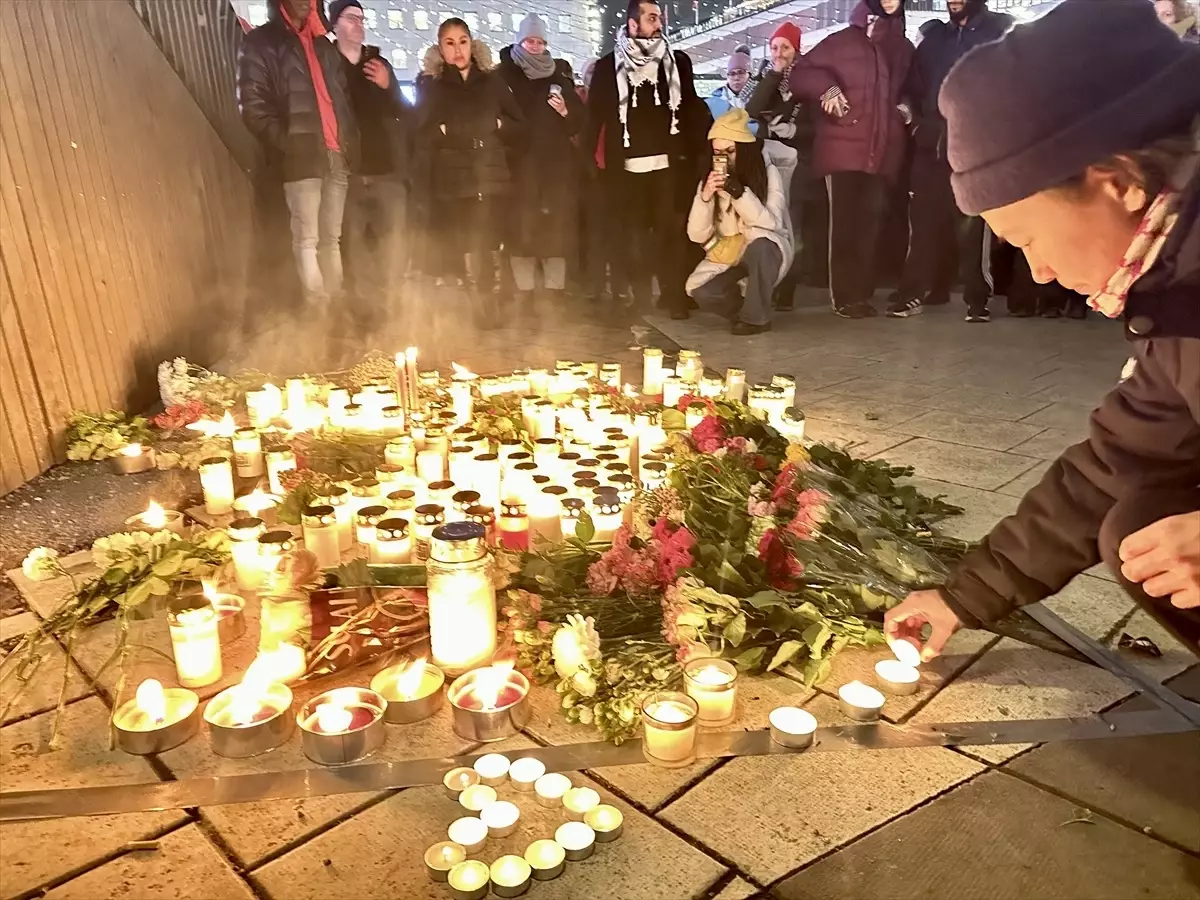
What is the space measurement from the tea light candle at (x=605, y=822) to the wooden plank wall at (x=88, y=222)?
2.47 m

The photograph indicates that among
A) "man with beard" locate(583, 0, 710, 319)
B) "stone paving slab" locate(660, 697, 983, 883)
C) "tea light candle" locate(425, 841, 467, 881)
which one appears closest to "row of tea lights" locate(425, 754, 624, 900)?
"tea light candle" locate(425, 841, 467, 881)

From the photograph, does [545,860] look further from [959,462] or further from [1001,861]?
[959,462]

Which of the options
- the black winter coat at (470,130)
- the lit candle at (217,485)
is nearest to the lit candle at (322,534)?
the lit candle at (217,485)

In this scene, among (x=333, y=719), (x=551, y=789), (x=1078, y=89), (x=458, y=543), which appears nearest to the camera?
(x=1078, y=89)

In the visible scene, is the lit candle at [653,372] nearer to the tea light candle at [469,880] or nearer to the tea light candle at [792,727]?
the tea light candle at [792,727]

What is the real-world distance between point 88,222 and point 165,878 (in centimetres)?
291

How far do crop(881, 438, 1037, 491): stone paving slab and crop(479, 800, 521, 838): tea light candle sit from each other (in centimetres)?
208

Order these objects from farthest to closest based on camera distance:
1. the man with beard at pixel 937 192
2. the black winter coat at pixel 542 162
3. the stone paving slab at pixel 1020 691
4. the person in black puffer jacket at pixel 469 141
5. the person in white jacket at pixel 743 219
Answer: the black winter coat at pixel 542 162, the man with beard at pixel 937 192, the person in black puffer jacket at pixel 469 141, the person in white jacket at pixel 743 219, the stone paving slab at pixel 1020 691

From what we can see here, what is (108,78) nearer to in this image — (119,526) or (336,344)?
(336,344)

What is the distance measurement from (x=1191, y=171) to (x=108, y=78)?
404 centimetres

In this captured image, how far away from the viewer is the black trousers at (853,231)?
597 centimetres

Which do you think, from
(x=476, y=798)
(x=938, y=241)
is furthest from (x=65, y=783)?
(x=938, y=241)

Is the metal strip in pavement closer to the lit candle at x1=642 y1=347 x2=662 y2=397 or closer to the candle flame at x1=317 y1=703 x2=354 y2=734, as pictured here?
the candle flame at x1=317 y1=703 x2=354 y2=734

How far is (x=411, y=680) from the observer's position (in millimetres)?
1793
